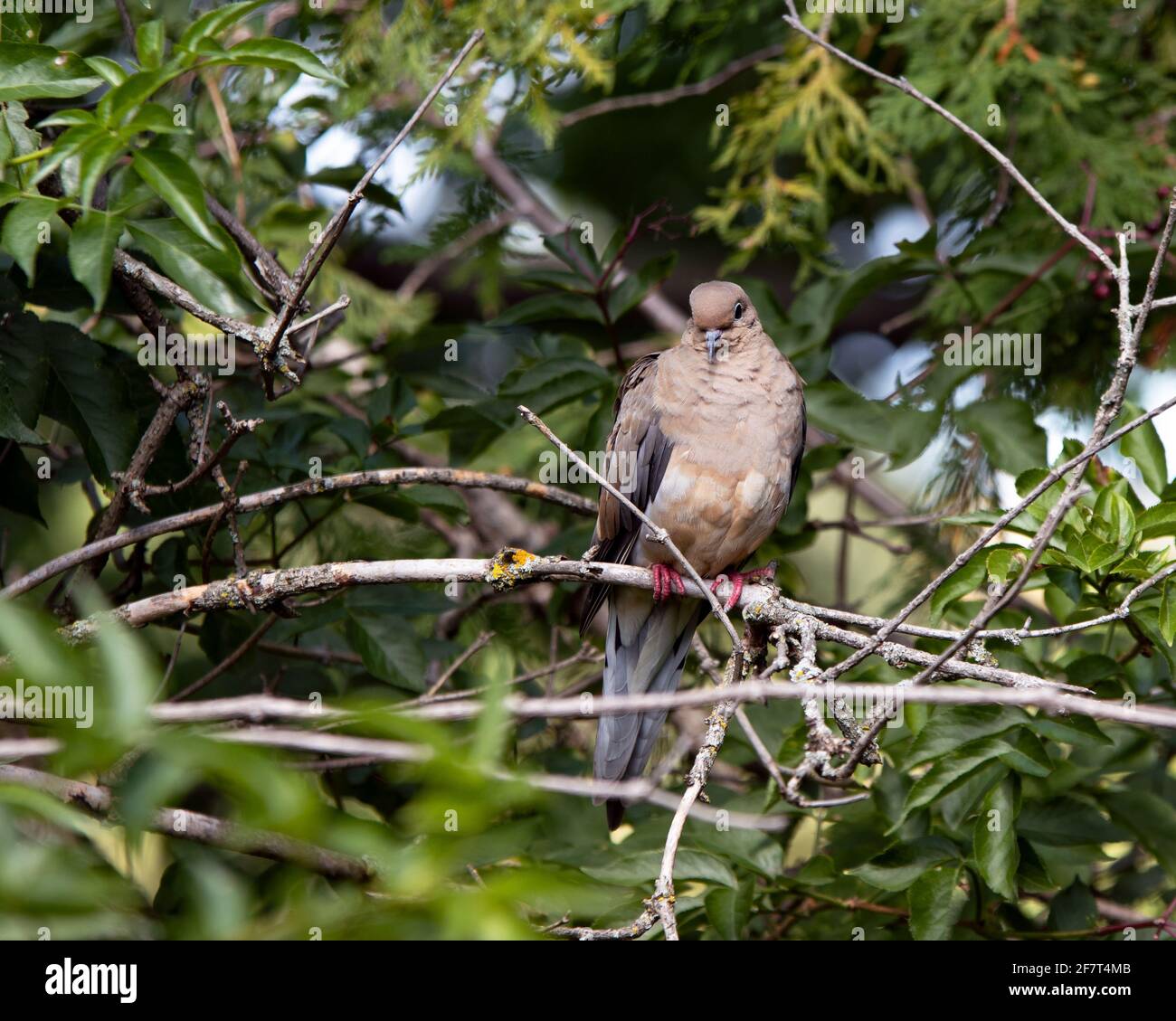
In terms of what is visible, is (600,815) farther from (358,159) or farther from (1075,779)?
(358,159)

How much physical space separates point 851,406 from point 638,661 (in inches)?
41.1

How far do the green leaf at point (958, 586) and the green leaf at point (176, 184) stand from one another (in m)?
1.73

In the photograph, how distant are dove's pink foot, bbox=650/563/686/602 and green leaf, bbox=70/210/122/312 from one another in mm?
1736

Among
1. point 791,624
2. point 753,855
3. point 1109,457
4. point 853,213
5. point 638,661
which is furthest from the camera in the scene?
point 853,213

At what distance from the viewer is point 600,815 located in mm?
3189

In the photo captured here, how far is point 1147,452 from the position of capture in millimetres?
2779

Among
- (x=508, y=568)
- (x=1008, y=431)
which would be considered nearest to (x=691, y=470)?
(x=1008, y=431)

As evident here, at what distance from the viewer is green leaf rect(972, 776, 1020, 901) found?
2.48m

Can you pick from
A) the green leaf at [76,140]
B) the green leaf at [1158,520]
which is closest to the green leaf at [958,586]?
the green leaf at [1158,520]

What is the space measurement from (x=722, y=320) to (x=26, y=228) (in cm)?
231

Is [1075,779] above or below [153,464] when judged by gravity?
below

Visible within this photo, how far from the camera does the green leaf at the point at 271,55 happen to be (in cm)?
192

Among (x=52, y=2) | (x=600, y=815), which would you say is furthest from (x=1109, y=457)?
(x=52, y=2)

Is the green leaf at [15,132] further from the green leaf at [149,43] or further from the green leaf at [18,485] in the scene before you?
the green leaf at [18,485]
